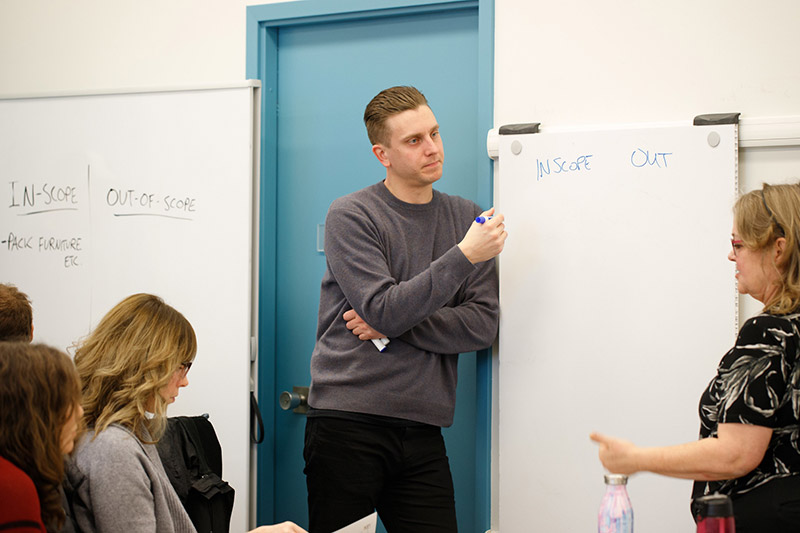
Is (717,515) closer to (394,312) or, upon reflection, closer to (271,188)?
(394,312)

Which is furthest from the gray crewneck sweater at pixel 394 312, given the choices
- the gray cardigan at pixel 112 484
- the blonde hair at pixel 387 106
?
the gray cardigan at pixel 112 484

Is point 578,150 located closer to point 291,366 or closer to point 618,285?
point 618,285

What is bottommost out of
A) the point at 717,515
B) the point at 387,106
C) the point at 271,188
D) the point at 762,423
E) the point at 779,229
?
the point at 717,515

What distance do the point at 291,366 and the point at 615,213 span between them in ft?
3.98

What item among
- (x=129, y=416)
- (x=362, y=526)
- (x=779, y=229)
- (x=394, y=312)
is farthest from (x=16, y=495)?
(x=779, y=229)

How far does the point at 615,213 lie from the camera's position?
7.05 ft

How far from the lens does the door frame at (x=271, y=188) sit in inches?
92.8

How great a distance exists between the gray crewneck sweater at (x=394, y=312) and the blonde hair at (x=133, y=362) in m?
0.53

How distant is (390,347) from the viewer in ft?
6.86

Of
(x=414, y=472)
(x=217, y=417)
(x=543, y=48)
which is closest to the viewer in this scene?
(x=414, y=472)

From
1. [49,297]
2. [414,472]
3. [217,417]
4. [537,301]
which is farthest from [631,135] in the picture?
[49,297]

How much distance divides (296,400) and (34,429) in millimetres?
1454

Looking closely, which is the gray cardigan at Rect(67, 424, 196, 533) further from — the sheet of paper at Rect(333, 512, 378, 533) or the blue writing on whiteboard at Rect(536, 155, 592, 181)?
the blue writing on whiteboard at Rect(536, 155, 592, 181)

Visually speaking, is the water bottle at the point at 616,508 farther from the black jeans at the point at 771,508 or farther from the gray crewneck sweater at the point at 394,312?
the gray crewneck sweater at the point at 394,312
